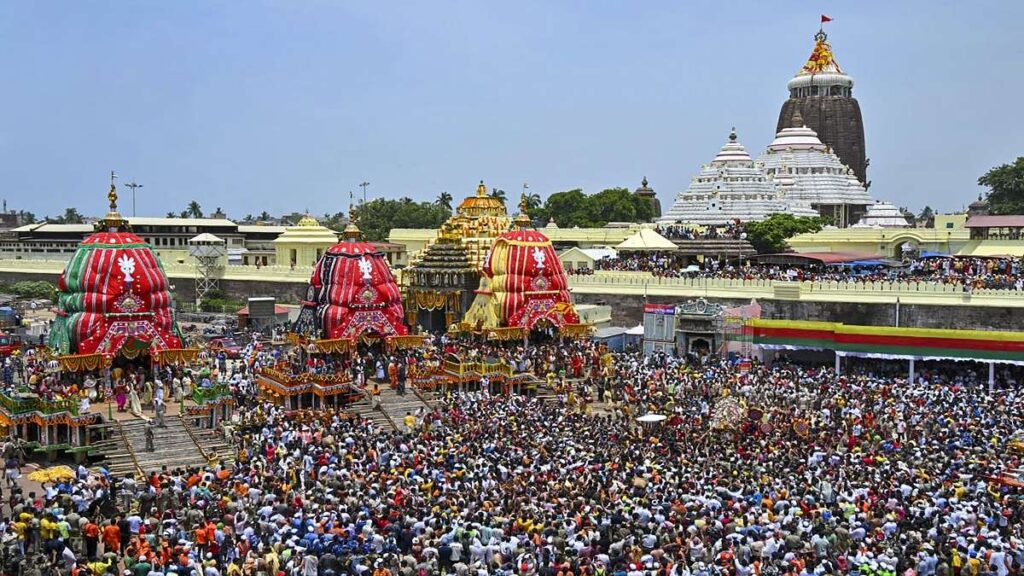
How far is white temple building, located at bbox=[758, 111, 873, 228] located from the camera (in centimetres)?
Result: 7106

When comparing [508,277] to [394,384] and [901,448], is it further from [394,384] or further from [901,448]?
[901,448]

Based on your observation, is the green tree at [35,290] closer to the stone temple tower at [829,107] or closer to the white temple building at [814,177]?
the white temple building at [814,177]

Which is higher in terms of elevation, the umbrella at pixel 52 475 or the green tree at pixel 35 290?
the green tree at pixel 35 290

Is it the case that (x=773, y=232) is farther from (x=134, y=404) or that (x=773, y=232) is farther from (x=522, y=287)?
(x=134, y=404)

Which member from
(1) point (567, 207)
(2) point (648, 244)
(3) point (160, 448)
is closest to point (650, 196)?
(1) point (567, 207)

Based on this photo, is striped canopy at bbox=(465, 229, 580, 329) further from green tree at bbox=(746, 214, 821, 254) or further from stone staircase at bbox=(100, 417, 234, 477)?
green tree at bbox=(746, 214, 821, 254)

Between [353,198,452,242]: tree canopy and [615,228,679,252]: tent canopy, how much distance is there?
35.2 metres

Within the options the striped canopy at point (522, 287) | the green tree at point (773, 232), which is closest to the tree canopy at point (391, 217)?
the green tree at point (773, 232)

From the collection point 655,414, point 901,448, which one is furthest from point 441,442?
point 901,448

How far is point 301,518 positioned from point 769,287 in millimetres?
27728

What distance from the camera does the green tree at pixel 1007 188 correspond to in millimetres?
71938

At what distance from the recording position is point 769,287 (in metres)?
41.4

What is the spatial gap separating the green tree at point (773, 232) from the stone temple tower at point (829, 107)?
27.2 meters

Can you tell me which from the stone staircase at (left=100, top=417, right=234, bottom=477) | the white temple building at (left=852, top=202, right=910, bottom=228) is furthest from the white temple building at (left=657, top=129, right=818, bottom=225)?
the stone staircase at (left=100, top=417, right=234, bottom=477)
